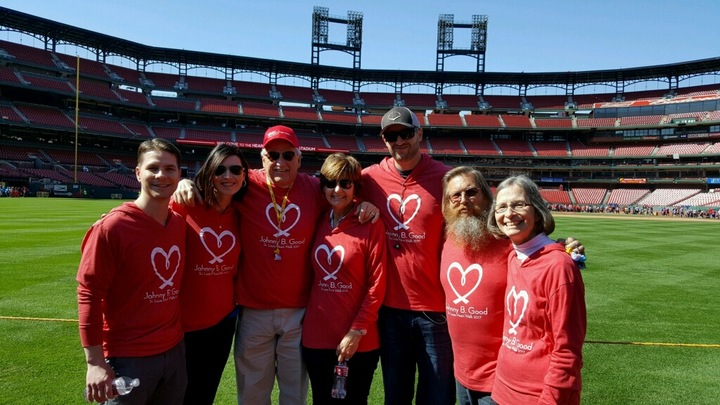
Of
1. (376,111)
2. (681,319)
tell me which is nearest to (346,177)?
(681,319)

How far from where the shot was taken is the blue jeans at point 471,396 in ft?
10.3

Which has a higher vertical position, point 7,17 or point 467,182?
point 7,17

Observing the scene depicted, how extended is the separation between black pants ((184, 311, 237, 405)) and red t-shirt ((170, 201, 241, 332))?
0.29ft

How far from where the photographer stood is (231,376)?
512cm

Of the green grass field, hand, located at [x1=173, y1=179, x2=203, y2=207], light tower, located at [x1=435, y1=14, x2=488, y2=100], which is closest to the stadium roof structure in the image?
light tower, located at [x1=435, y1=14, x2=488, y2=100]

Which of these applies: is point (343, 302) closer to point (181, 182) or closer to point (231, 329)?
point (231, 329)

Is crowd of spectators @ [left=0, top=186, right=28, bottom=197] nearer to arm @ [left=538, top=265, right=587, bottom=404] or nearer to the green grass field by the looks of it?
the green grass field

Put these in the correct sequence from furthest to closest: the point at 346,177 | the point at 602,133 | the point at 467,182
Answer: the point at 602,133 < the point at 346,177 < the point at 467,182

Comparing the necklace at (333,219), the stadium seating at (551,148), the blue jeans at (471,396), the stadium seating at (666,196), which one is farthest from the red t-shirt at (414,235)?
the stadium seating at (551,148)

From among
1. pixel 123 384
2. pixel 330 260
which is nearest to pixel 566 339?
pixel 330 260

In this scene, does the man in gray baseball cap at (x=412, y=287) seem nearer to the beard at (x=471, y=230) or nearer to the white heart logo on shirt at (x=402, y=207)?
the white heart logo on shirt at (x=402, y=207)

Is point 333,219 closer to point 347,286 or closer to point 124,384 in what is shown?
point 347,286

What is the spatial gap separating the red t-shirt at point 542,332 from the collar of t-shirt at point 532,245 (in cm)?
3

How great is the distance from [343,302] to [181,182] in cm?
176
